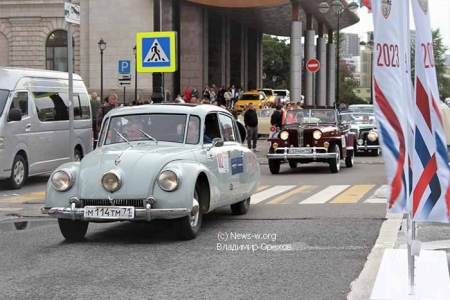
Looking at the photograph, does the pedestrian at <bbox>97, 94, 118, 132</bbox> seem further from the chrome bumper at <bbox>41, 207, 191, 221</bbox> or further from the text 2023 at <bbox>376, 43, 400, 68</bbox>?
the text 2023 at <bbox>376, 43, 400, 68</bbox>

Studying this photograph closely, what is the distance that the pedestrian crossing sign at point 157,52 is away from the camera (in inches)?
658

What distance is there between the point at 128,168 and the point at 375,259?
2.95m

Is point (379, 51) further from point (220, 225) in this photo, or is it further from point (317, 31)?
point (317, 31)

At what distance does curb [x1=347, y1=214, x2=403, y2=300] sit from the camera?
6.25m

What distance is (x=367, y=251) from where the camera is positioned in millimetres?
8266

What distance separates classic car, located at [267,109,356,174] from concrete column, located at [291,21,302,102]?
31475mm

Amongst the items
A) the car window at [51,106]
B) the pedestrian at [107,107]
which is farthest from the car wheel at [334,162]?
the pedestrian at [107,107]

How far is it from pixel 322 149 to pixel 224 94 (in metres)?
29.2

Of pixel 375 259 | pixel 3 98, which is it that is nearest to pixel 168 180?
pixel 375 259

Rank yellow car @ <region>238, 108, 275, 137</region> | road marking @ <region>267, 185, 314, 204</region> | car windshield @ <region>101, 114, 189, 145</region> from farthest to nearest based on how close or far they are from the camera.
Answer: yellow car @ <region>238, 108, 275, 137</region>, road marking @ <region>267, 185, 314, 204</region>, car windshield @ <region>101, 114, 189, 145</region>

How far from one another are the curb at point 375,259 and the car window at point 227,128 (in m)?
2.50

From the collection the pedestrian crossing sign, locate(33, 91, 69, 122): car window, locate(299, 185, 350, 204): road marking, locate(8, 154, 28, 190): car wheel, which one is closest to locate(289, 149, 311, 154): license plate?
locate(299, 185, 350, 204): road marking

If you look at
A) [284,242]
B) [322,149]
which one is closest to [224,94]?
[322,149]

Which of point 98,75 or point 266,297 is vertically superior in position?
point 98,75
